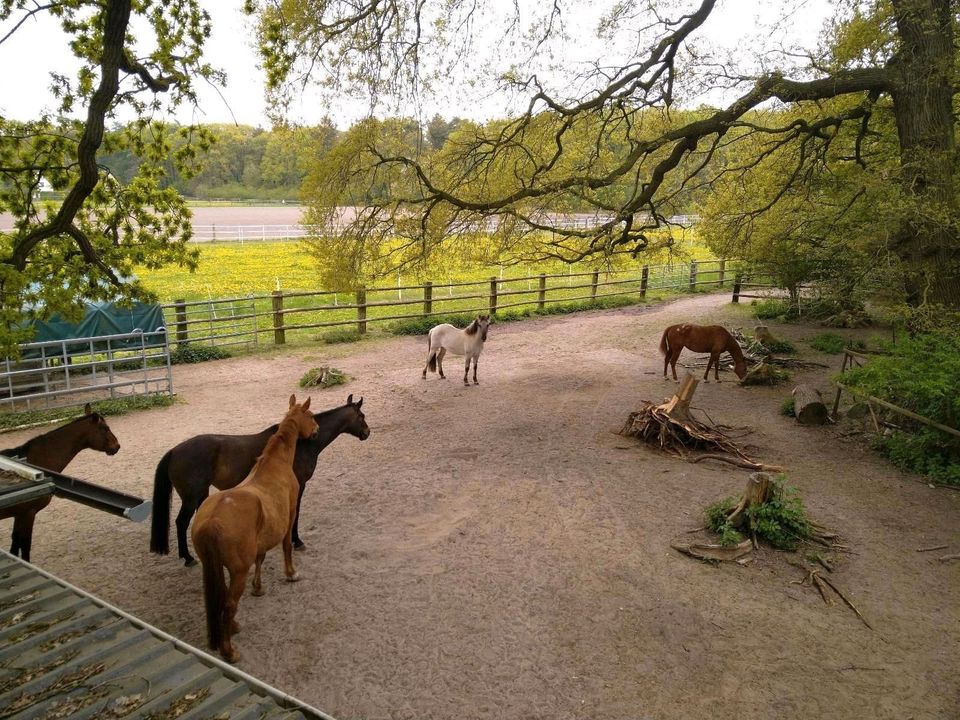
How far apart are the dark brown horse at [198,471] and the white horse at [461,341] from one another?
5.90 m

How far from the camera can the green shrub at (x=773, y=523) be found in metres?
5.57

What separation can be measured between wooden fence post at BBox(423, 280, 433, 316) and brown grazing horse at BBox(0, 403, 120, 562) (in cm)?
1121

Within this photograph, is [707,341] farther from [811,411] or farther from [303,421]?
[303,421]

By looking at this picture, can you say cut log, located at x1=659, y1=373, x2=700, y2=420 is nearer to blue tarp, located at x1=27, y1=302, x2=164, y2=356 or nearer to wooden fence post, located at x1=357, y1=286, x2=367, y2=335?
blue tarp, located at x1=27, y1=302, x2=164, y2=356

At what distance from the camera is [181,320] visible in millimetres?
13195

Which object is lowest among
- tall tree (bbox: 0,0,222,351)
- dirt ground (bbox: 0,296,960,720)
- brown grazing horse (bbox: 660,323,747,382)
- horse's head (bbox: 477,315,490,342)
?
dirt ground (bbox: 0,296,960,720)

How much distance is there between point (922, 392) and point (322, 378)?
9060mm

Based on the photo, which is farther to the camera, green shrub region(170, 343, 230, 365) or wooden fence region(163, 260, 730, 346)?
wooden fence region(163, 260, 730, 346)

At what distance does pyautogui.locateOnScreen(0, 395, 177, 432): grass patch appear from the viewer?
345 inches

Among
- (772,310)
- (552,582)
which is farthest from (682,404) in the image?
(772,310)

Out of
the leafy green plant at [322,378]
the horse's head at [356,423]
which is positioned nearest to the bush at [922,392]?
the horse's head at [356,423]

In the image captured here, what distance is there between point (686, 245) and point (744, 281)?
12721 millimetres

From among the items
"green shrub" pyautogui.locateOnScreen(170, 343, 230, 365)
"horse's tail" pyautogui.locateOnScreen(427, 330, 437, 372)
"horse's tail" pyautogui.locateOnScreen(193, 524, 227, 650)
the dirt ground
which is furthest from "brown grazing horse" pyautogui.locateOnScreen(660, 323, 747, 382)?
"green shrub" pyautogui.locateOnScreen(170, 343, 230, 365)

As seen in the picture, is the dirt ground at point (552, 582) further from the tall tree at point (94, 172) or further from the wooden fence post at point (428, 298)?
the wooden fence post at point (428, 298)
